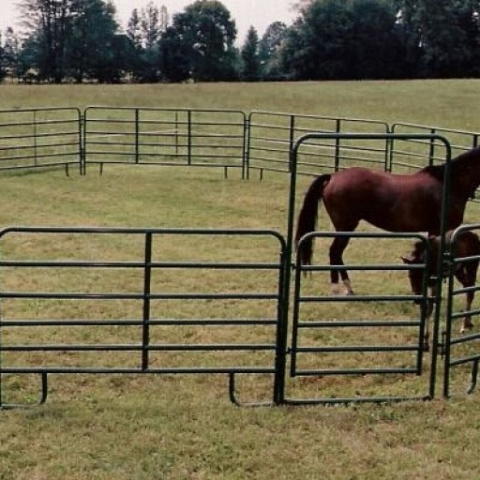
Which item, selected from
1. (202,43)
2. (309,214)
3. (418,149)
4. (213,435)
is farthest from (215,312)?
(202,43)

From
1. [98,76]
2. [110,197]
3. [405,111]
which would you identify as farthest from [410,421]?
[98,76]

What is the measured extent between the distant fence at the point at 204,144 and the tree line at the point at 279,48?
33.0 m

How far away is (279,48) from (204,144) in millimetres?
46240

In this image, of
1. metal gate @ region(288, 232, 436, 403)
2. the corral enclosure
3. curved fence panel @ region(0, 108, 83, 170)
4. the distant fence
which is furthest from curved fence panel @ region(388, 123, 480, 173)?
metal gate @ region(288, 232, 436, 403)

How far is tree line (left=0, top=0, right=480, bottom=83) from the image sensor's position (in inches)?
2406

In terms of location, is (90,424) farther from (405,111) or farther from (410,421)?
(405,111)

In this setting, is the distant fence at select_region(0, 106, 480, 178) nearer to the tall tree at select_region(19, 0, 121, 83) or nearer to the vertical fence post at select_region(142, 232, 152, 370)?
the vertical fence post at select_region(142, 232, 152, 370)

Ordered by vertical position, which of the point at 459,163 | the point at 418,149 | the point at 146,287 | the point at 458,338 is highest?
the point at 459,163

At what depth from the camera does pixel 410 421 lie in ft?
17.8

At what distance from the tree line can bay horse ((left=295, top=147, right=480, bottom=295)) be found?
5294 centimetres

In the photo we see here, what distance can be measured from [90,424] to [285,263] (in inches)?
66.2

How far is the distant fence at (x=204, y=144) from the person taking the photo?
16484mm

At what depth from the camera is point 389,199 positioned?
8469 millimetres

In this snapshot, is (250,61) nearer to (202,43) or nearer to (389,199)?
(202,43)
